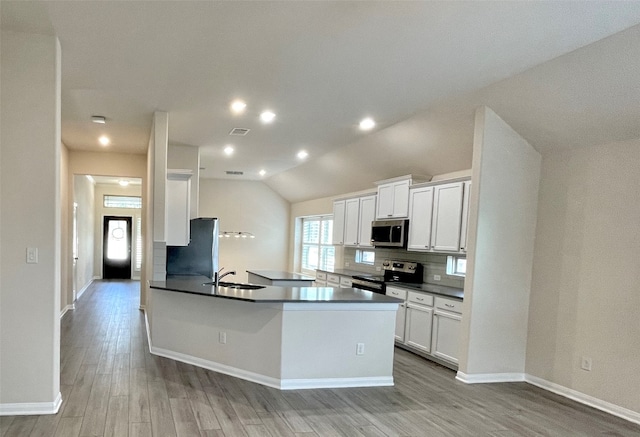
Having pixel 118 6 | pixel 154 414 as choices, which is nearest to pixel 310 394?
pixel 154 414

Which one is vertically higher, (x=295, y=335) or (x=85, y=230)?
(x=85, y=230)

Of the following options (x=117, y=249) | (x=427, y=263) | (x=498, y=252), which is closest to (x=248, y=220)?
(x=117, y=249)

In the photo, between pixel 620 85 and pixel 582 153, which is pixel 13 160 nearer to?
pixel 620 85

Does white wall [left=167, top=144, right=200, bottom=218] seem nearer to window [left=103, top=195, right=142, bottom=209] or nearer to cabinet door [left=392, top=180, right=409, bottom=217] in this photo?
cabinet door [left=392, top=180, right=409, bottom=217]

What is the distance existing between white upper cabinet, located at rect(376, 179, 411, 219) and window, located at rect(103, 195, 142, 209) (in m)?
8.66

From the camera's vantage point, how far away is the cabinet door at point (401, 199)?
584 cm

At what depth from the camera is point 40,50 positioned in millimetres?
3053

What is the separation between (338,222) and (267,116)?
3421 millimetres

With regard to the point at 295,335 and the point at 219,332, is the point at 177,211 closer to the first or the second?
the point at 219,332

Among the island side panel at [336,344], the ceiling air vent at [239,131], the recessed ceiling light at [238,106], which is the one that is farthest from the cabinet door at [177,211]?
the island side panel at [336,344]

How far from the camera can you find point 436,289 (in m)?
5.07

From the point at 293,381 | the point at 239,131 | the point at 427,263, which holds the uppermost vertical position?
the point at 239,131

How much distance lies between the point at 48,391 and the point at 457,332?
148 inches

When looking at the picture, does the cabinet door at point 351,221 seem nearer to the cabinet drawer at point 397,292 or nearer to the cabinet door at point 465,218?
the cabinet drawer at point 397,292
